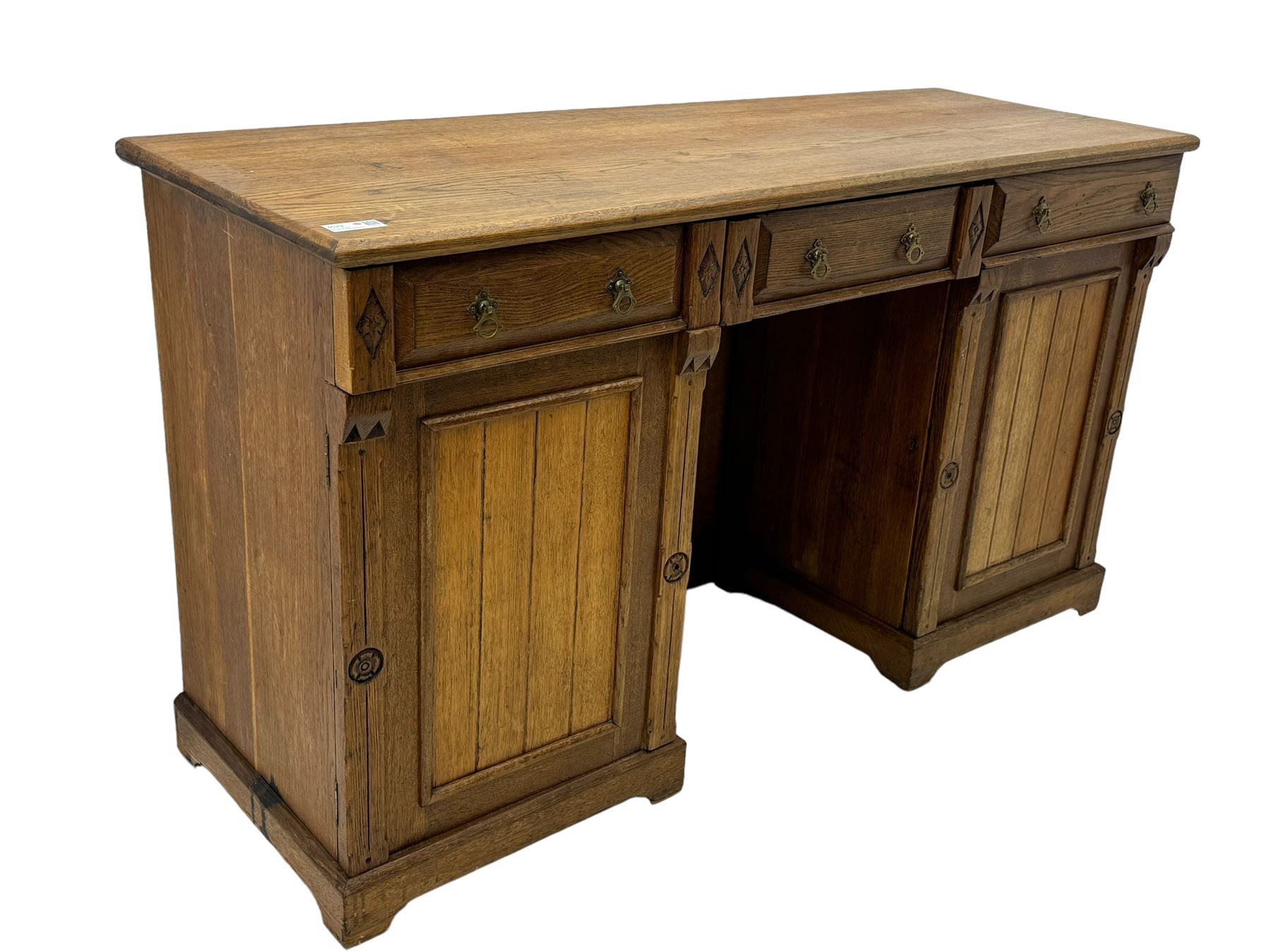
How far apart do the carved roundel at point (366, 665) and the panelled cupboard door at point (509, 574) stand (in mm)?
15

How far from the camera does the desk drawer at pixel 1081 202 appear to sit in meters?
3.05

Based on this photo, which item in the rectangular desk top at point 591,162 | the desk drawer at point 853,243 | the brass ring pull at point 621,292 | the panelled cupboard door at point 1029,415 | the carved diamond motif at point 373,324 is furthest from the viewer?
the panelled cupboard door at point 1029,415

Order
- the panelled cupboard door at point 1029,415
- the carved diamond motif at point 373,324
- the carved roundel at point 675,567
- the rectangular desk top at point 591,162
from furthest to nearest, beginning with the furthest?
the panelled cupboard door at point 1029,415
the carved roundel at point 675,567
the rectangular desk top at point 591,162
the carved diamond motif at point 373,324

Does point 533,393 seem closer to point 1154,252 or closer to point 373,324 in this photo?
point 373,324

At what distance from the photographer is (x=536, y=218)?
2275mm

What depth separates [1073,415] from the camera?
360 cm

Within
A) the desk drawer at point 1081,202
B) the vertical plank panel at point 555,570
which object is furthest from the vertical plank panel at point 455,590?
the desk drawer at point 1081,202

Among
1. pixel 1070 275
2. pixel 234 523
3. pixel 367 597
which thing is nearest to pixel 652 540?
pixel 367 597

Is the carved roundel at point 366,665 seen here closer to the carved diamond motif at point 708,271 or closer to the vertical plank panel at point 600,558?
the vertical plank panel at point 600,558

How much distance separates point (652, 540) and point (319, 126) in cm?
107

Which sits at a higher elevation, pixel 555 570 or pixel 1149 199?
pixel 1149 199

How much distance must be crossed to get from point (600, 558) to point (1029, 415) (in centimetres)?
128

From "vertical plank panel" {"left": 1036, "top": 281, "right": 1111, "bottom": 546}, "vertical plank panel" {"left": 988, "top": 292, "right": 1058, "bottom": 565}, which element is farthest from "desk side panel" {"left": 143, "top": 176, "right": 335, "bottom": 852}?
"vertical plank panel" {"left": 1036, "top": 281, "right": 1111, "bottom": 546}

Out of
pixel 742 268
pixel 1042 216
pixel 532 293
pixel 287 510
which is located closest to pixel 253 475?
pixel 287 510
